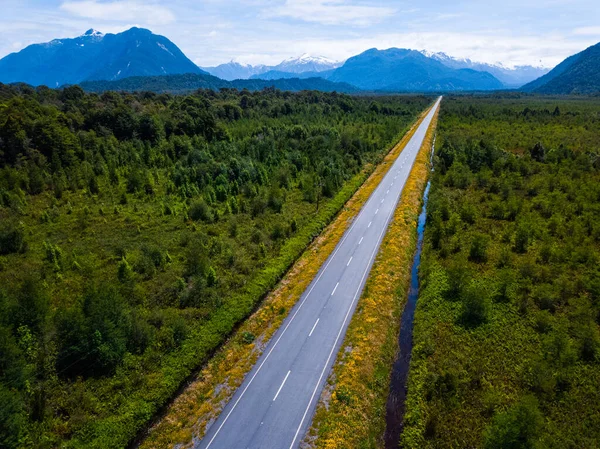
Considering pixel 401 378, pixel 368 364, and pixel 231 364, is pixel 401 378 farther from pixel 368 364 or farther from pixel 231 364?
pixel 231 364

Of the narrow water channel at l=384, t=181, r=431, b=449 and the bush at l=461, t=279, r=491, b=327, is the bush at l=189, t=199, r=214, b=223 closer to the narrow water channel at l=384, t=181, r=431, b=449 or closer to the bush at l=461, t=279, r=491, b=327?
the narrow water channel at l=384, t=181, r=431, b=449

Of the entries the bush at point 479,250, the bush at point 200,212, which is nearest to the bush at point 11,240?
the bush at point 200,212

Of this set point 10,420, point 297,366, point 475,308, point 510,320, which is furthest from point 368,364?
point 10,420

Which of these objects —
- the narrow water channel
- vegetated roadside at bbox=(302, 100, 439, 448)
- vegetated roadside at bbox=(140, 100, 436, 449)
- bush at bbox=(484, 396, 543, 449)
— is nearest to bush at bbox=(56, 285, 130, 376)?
vegetated roadside at bbox=(140, 100, 436, 449)

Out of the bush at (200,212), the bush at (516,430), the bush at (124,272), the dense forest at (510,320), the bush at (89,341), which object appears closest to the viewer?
the bush at (516,430)

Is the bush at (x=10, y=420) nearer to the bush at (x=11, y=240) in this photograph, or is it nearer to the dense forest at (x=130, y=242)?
the dense forest at (x=130, y=242)

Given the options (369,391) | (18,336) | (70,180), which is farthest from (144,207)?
(369,391)
